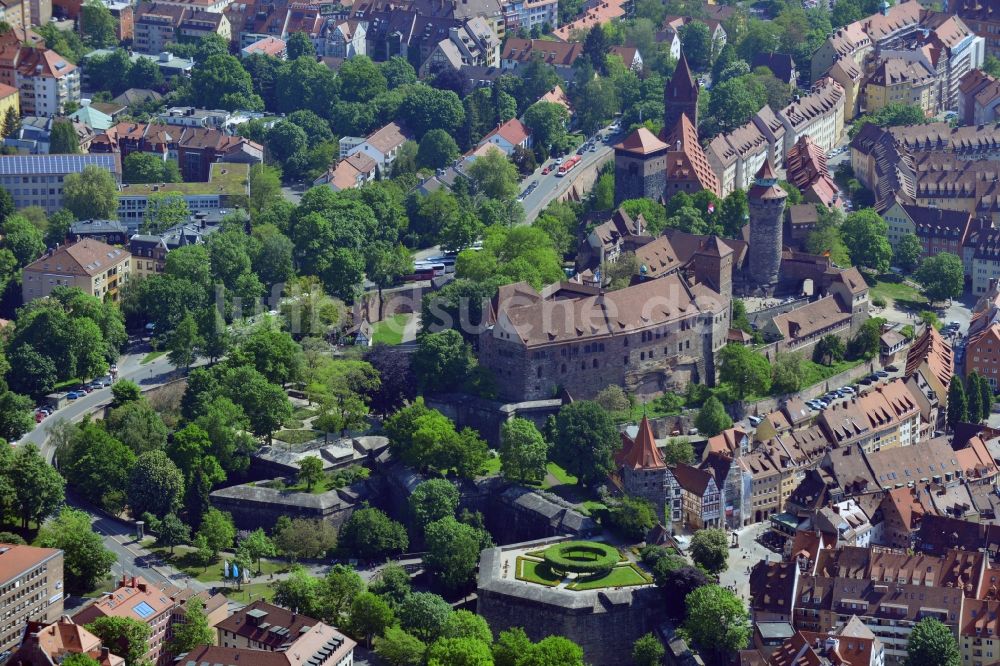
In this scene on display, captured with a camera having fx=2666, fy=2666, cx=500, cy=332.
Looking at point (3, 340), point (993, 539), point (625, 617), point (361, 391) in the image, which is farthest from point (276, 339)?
point (993, 539)

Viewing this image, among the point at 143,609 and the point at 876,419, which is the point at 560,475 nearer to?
the point at 876,419

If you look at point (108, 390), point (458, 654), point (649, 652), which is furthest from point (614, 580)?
point (108, 390)

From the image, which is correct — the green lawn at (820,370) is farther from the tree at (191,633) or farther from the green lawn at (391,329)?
the tree at (191,633)

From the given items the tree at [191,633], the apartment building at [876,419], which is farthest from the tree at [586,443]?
the tree at [191,633]

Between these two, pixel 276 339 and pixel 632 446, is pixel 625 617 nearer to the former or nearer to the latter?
pixel 632 446

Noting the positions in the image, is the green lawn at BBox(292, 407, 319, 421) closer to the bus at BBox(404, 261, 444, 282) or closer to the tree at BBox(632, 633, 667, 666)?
the bus at BBox(404, 261, 444, 282)

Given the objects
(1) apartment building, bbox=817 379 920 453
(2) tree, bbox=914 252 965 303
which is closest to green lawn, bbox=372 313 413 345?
(1) apartment building, bbox=817 379 920 453
